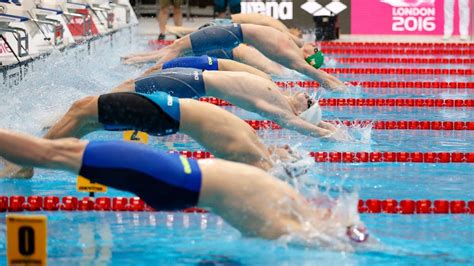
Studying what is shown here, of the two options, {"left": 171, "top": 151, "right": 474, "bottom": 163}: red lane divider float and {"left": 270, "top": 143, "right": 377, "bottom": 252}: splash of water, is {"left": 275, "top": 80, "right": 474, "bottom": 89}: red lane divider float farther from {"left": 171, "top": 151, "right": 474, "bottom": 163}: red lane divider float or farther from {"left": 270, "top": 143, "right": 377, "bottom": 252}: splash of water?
{"left": 270, "top": 143, "right": 377, "bottom": 252}: splash of water

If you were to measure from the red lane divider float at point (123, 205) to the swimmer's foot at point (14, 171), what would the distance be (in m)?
0.43

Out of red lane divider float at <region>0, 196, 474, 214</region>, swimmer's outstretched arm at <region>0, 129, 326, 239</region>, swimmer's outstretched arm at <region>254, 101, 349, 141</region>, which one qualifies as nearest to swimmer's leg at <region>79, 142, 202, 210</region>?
swimmer's outstretched arm at <region>0, 129, 326, 239</region>

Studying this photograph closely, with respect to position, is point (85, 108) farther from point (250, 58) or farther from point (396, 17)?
point (396, 17)

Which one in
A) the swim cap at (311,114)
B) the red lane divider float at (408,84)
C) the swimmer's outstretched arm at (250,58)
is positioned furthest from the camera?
the red lane divider float at (408,84)

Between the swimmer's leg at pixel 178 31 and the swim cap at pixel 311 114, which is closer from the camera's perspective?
the swim cap at pixel 311 114

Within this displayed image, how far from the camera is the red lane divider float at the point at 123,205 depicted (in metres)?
5.11

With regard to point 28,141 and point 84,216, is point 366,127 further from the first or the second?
point 28,141

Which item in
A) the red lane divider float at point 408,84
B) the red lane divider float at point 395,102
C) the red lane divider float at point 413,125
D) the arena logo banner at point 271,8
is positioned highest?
the arena logo banner at point 271,8

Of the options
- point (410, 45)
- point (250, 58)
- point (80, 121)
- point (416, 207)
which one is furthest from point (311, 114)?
point (410, 45)

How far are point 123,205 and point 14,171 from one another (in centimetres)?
80

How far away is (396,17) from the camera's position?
671 inches

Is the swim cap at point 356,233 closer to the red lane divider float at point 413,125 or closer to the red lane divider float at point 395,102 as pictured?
the red lane divider float at point 413,125

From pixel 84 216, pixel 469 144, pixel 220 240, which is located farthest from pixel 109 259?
pixel 469 144

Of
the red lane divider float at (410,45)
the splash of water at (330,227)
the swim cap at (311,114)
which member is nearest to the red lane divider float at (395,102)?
the swim cap at (311,114)
